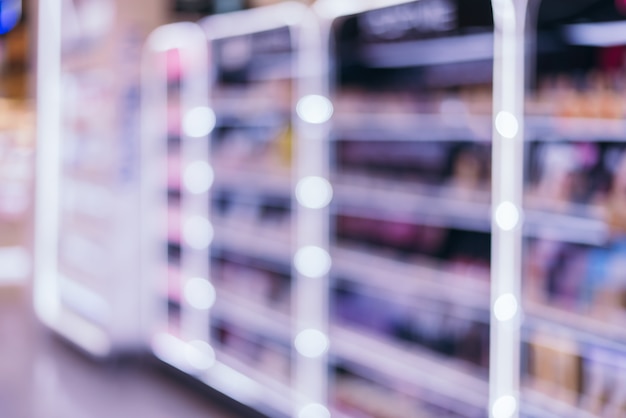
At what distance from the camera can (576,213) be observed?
2.99 m

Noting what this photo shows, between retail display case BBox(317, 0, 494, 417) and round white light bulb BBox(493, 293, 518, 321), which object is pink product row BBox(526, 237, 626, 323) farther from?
retail display case BBox(317, 0, 494, 417)

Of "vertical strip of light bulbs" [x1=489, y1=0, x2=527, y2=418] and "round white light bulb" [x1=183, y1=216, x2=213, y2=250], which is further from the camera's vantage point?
"round white light bulb" [x1=183, y1=216, x2=213, y2=250]

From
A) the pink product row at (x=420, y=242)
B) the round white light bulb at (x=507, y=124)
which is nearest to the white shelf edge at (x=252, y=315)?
the pink product row at (x=420, y=242)

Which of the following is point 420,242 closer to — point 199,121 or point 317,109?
point 317,109

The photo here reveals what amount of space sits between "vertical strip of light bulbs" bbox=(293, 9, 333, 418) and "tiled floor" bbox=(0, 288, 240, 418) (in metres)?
0.69

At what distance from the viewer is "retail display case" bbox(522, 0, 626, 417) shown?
2881 millimetres

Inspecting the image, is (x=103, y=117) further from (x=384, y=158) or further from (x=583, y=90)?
(x=583, y=90)

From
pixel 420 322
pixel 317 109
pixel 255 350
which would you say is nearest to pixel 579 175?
pixel 420 322

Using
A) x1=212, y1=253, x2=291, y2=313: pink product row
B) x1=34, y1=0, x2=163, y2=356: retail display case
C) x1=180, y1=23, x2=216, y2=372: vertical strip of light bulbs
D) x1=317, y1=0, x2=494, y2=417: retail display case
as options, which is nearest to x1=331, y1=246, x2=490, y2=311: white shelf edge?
x1=317, y1=0, x2=494, y2=417: retail display case

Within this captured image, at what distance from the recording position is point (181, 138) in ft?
18.2

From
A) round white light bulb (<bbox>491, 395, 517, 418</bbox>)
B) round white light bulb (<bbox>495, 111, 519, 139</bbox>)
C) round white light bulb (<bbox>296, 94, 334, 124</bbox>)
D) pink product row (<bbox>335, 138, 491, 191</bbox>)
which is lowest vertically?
round white light bulb (<bbox>491, 395, 517, 418</bbox>)

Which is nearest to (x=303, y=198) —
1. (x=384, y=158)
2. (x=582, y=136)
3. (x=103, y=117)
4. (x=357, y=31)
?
(x=384, y=158)

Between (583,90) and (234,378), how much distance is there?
257 centimetres

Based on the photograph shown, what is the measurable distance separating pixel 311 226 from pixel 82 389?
6.76 ft
